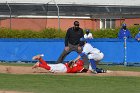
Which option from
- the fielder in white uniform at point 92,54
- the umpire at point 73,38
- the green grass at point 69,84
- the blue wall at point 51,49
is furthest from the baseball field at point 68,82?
the blue wall at point 51,49

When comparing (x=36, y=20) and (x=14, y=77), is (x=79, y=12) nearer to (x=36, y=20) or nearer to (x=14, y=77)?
(x=36, y=20)

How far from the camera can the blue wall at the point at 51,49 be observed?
25422 millimetres

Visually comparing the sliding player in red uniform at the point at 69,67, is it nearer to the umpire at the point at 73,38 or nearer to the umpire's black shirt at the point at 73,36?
the umpire at the point at 73,38

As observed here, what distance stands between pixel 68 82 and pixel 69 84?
564 mm

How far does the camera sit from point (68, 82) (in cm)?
1692

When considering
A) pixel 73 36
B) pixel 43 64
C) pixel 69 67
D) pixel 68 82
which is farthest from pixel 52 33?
pixel 68 82

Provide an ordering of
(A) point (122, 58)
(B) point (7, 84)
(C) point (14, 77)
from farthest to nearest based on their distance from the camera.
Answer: (A) point (122, 58) → (C) point (14, 77) → (B) point (7, 84)

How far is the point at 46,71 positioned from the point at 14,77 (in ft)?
8.50

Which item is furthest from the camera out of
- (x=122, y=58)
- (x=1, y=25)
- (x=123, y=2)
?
(x=123, y=2)

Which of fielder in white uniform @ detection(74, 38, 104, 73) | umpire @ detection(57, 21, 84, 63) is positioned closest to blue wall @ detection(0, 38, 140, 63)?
umpire @ detection(57, 21, 84, 63)

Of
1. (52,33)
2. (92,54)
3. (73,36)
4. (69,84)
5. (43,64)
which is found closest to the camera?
(69,84)

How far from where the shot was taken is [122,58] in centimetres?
2547

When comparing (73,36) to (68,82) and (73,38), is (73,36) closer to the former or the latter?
(73,38)

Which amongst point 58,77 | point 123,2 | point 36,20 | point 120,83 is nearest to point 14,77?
point 58,77
